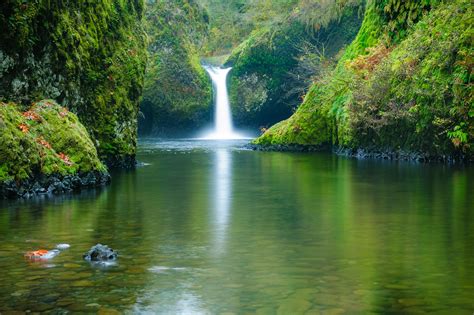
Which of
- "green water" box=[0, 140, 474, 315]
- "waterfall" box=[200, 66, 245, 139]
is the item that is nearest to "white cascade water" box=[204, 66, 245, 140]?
"waterfall" box=[200, 66, 245, 139]

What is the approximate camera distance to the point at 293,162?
31.1 meters

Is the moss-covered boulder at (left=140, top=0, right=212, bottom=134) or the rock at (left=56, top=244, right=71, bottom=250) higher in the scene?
the moss-covered boulder at (left=140, top=0, right=212, bottom=134)

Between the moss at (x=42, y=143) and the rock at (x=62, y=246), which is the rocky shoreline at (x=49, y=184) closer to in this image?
the moss at (x=42, y=143)

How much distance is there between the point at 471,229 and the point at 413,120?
17394 millimetres

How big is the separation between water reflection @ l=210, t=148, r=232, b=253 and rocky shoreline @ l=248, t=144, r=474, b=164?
647 cm

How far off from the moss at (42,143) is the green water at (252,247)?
1.08 m

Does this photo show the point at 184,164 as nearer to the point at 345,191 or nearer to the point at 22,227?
the point at 345,191

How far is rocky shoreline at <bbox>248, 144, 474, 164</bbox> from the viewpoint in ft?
93.1

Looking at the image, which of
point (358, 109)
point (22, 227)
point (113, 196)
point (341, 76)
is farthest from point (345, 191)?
point (341, 76)

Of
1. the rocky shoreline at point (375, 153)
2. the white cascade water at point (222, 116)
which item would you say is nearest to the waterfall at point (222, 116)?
the white cascade water at point (222, 116)

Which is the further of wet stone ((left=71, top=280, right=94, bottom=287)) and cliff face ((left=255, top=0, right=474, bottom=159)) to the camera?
cliff face ((left=255, top=0, right=474, bottom=159))

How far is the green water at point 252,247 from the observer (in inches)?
335

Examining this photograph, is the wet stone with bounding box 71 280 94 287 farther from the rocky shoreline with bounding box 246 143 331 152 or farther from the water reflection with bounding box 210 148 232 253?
the rocky shoreline with bounding box 246 143 331 152

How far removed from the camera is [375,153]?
33.6 m
